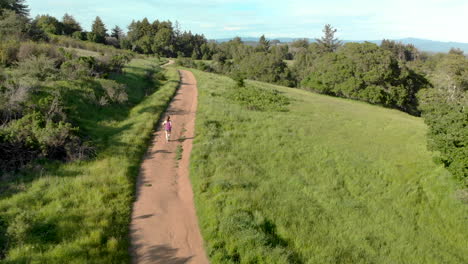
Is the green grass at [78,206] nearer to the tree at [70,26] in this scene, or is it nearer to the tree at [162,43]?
the tree at [70,26]

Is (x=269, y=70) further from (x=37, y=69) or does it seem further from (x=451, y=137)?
(x=451, y=137)

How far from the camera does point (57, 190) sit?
921 centimetres

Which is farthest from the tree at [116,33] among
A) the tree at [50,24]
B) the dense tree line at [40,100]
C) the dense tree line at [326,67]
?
the dense tree line at [40,100]

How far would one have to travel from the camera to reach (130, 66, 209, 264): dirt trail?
7.32 metres

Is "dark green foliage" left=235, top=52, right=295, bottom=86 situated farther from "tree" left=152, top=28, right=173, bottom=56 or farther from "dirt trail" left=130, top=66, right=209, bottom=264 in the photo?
"dirt trail" left=130, top=66, right=209, bottom=264

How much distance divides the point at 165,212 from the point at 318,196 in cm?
653

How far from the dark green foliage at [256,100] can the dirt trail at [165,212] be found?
1222 cm

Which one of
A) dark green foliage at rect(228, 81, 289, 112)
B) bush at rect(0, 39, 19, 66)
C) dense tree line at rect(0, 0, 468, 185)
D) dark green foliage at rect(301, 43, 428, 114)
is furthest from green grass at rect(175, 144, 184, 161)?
dark green foliage at rect(301, 43, 428, 114)

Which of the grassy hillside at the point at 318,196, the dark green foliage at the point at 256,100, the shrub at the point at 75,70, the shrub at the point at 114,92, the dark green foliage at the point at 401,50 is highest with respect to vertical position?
the dark green foliage at the point at 401,50

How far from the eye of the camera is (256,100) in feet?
90.6

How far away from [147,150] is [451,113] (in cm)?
1645

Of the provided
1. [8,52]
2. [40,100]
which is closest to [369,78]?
[40,100]

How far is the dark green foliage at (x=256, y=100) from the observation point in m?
25.9

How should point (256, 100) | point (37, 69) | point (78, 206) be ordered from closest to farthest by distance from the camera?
point (78, 206) → point (37, 69) → point (256, 100)
